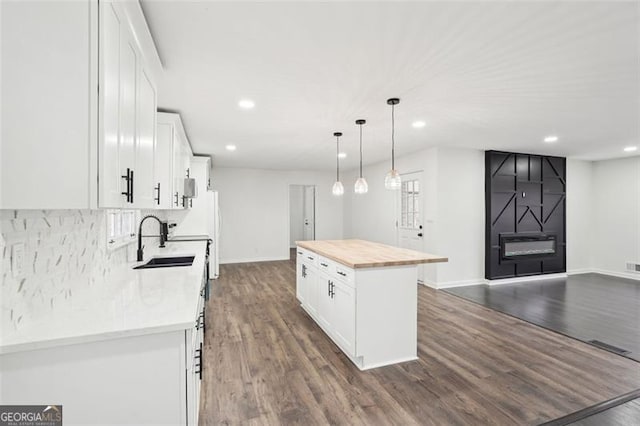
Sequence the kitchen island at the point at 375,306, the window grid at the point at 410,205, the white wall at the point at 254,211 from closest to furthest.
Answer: the kitchen island at the point at 375,306, the window grid at the point at 410,205, the white wall at the point at 254,211

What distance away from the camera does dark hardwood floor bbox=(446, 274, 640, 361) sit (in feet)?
10.9

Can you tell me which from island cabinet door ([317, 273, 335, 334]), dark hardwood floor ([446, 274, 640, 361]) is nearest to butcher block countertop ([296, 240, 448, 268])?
island cabinet door ([317, 273, 335, 334])

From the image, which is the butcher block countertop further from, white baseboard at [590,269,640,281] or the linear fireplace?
white baseboard at [590,269,640,281]

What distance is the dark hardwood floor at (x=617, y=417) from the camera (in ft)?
6.37

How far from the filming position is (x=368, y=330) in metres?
2.64

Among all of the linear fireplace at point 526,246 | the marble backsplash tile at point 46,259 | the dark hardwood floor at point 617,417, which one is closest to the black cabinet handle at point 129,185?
the marble backsplash tile at point 46,259

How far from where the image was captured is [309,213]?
930 centimetres

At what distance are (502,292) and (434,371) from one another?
10.5 ft

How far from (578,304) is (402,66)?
14.6 ft

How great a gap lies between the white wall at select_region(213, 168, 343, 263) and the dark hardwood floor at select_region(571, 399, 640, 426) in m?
6.68

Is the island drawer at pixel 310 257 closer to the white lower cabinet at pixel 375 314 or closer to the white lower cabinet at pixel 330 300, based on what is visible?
the white lower cabinet at pixel 330 300

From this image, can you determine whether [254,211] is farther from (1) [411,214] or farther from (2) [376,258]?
(2) [376,258]

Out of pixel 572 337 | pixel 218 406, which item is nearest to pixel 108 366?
pixel 218 406

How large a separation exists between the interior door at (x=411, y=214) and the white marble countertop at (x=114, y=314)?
4.50 meters
